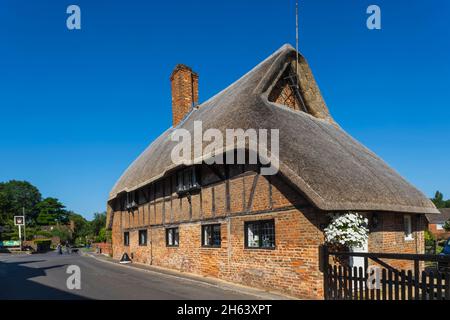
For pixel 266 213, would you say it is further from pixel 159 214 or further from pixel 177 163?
pixel 159 214

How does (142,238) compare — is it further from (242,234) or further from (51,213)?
(51,213)

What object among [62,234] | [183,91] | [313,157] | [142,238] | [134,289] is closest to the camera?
[313,157]

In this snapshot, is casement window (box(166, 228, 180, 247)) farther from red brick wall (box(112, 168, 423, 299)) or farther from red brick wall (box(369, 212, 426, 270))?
red brick wall (box(369, 212, 426, 270))

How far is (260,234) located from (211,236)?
9.24 ft

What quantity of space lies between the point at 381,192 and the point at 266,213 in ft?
11.0

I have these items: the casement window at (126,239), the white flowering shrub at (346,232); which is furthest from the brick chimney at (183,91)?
the white flowering shrub at (346,232)

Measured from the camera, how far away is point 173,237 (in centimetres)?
1650

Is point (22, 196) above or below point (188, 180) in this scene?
below

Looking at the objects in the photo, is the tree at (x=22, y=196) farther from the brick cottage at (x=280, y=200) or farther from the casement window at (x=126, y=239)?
the brick cottage at (x=280, y=200)

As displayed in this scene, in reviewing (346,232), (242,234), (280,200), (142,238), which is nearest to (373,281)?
(346,232)

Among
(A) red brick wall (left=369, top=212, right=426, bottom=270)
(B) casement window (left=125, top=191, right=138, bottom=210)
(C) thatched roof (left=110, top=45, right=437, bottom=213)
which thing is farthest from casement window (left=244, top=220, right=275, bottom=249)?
(B) casement window (left=125, top=191, right=138, bottom=210)

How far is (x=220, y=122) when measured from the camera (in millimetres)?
12547

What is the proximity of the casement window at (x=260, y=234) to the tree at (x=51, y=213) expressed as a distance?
8468 centimetres

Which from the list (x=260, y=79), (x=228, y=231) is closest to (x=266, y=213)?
(x=228, y=231)
